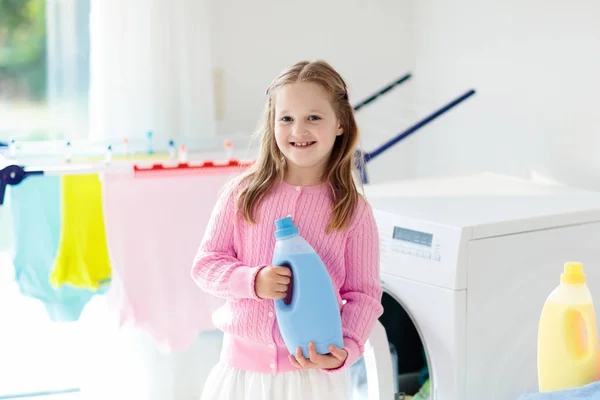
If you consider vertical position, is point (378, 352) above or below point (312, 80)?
below

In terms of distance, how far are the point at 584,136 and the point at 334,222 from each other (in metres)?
1.11

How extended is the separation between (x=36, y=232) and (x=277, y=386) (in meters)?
0.97

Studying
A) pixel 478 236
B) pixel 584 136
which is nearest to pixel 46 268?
pixel 478 236

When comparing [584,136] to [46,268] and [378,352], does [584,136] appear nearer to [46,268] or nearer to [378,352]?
[378,352]

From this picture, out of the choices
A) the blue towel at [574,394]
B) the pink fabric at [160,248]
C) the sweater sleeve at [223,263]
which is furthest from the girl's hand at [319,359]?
the pink fabric at [160,248]

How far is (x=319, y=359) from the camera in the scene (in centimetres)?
151

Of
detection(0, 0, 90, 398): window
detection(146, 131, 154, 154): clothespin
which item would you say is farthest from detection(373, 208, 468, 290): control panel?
detection(0, 0, 90, 398): window

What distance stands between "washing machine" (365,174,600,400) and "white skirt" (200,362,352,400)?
0.36 m

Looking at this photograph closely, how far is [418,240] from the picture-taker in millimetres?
2014

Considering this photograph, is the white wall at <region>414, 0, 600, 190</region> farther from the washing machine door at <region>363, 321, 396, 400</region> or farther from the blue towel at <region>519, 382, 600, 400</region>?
the blue towel at <region>519, 382, 600, 400</region>

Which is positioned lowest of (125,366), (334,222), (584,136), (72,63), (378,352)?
(125,366)

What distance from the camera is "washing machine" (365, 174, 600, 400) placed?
194 cm

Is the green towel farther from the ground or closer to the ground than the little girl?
closer to the ground

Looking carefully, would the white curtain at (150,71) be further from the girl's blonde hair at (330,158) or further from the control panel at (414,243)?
the girl's blonde hair at (330,158)
